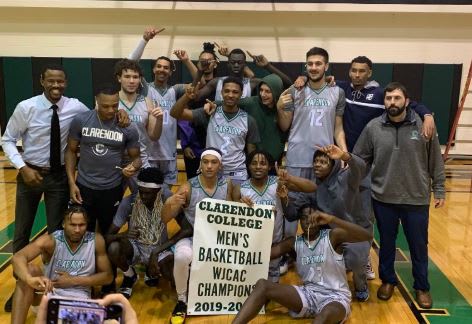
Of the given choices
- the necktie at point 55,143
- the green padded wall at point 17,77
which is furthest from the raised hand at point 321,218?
the green padded wall at point 17,77

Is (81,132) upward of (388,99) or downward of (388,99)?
downward

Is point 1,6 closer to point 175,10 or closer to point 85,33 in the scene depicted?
point 85,33

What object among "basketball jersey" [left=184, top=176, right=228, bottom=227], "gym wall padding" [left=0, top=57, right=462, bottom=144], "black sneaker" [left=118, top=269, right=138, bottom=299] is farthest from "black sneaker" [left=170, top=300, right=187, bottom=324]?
"gym wall padding" [left=0, top=57, right=462, bottom=144]

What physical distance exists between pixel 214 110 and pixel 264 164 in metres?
0.84

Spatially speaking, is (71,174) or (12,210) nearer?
(71,174)

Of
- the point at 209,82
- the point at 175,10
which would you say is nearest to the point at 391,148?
the point at 209,82

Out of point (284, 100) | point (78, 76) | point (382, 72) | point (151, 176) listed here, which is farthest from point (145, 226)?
point (382, 72)

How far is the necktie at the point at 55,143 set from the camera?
13.4 ft

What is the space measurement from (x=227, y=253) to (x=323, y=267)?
30.1 inches

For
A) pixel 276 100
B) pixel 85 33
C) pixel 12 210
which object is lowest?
pixel 12 210

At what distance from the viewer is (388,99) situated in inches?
157

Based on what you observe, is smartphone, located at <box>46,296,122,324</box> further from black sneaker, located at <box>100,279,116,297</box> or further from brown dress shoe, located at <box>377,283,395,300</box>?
brown dress shoe, located at <box>377,283,395,300</box>

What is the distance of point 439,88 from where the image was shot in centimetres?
962

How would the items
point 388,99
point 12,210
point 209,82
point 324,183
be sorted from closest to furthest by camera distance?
point 388,99 → point 324,183 → point 209,82 → point 12,210
